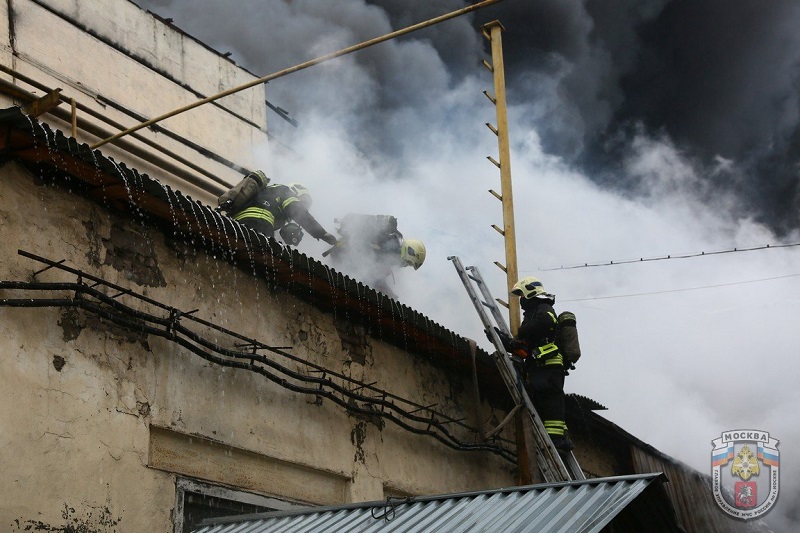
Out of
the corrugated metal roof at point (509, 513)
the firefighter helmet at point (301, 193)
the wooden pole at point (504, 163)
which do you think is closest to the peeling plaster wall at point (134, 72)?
the firefighter helmet at point (301, 193)

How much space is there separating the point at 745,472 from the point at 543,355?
26.4 feet

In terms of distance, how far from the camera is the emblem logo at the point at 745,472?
1616 cm

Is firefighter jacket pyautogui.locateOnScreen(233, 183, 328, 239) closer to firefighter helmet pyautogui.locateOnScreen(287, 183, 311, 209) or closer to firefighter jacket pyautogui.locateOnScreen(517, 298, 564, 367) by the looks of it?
firefighter helmet pyautogui.locateOnScreen(287, 183, 311, 209)

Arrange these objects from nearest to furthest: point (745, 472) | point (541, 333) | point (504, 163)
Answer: point (541, 333) → point (504, 163) → point (745, 472)

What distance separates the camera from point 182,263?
26.8ft

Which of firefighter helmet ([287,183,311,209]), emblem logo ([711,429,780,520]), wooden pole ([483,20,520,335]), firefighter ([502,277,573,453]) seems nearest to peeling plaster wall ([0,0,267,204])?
firefighter helmet ([287,183,311,209])

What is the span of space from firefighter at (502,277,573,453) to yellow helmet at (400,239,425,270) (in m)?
2.05

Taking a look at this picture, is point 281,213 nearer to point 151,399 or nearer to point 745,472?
point 151,399

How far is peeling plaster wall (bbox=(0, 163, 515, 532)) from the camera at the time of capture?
21.9 feet

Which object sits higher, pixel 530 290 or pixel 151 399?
pixel 530 290

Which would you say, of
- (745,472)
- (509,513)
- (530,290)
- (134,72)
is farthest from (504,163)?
(745,472)

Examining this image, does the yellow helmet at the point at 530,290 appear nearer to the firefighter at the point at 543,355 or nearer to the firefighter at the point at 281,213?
the firefighter at the point at 543,355

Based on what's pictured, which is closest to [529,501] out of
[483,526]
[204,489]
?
[483,526]

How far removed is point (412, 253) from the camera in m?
12.4
